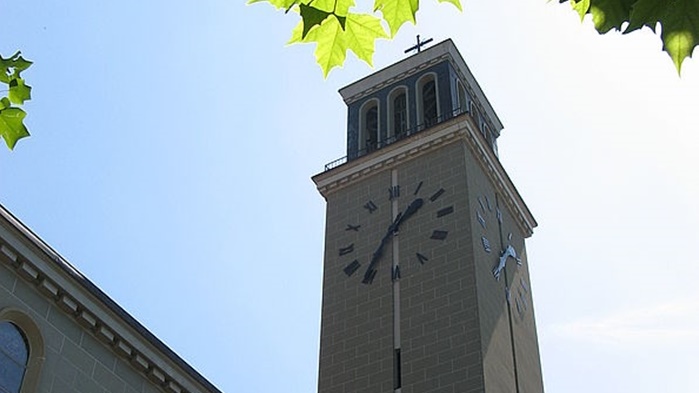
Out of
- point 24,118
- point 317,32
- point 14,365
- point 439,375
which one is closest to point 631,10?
point 317,32

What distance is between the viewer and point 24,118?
4.27m

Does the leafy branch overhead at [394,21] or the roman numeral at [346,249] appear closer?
the leafy branch overhead at [394,21]

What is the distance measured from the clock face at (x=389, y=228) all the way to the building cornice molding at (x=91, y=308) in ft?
40.5

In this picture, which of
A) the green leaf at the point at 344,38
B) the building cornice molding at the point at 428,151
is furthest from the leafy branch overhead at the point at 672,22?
the building cornice molding at the point at 428,151

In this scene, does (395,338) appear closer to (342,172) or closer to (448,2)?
(342,172)

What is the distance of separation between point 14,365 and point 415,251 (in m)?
16.0

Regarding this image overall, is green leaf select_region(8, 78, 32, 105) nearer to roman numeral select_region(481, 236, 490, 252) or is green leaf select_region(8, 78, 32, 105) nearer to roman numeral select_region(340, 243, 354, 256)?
roman numeral select_region(481, 236, 490, 252)

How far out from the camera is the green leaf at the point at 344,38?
3.62 meters

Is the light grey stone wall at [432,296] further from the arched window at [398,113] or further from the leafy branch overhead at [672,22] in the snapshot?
the leafy branch overhead at [672,22]

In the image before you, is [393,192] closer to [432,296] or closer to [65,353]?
[432,296]

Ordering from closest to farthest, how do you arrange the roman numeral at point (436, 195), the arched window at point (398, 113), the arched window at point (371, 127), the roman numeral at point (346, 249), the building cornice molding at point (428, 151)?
the roman numeral at point (436, 195)
the roman numeral at point (346, 249)
the building cornice molding at point (428, 151)
the arched window at point (398, 113)
the arched window at point (371, 127)

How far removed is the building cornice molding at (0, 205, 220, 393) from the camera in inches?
562

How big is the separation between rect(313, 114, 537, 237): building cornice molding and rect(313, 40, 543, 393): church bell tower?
0.03 meters

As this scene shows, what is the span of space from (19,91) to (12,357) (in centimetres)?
Answer: 1041
